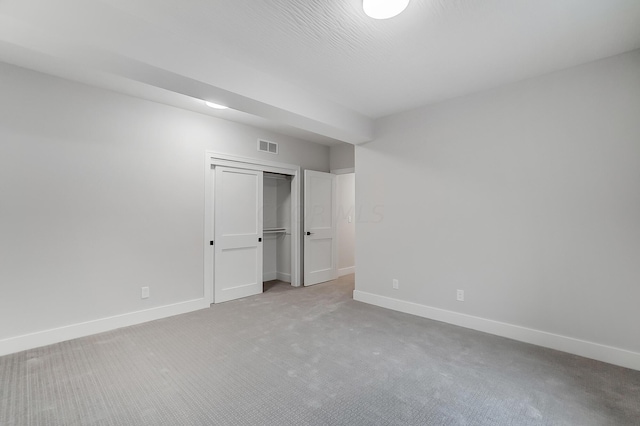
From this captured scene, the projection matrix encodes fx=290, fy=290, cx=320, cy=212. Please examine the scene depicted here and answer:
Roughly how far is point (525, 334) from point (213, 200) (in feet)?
13.5

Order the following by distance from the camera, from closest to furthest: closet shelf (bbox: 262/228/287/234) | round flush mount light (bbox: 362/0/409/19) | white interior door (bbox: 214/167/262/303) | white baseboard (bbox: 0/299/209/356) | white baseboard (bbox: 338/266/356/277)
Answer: round flush mount light (bbox: 362/0/409/19) < white baseboard (bbox: 0/299/209/356) < white interior door (bbox: 214/167/262/303) < closet shelf (bbox: 262/228/287/234) < white baseboard (bbox: 338/266/356/277)

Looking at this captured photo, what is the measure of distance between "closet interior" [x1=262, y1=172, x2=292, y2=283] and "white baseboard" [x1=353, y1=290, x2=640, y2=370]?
2223 millimetres

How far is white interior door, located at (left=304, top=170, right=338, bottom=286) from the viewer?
528 cm

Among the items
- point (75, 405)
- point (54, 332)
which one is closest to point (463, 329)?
point (75, 405)

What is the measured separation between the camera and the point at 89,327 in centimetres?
312

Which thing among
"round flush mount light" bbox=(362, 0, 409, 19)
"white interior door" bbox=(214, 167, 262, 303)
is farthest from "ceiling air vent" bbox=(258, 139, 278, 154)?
"round flush mount light" bbox=(362, 0, 409, 19)

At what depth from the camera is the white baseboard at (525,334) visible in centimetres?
250

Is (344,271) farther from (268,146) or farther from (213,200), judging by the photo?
(213,200)

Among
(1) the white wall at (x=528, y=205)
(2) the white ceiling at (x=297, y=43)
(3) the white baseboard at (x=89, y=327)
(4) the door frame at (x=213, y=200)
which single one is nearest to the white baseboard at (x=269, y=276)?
(4) the door frame at (x=213, y=200)

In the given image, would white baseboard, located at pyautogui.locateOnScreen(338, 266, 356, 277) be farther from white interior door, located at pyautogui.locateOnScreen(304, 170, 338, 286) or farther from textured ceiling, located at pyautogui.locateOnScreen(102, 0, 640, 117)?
textured ceiling, located at pyautogui.locateOnScreen(102, 0, 640, 117)

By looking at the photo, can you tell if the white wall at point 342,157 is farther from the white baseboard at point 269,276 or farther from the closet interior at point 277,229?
the white baseboard at point 269,276

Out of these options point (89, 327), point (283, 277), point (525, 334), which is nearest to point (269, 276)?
point (283, 277)

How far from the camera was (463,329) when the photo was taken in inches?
130

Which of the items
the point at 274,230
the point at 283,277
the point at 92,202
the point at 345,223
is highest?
the point at 92,202
